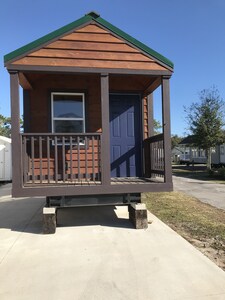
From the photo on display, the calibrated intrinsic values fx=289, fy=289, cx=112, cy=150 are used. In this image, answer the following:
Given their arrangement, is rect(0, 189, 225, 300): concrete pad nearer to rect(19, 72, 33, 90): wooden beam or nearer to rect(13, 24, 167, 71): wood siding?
rect(19, 72, 33, 90): wooden beam

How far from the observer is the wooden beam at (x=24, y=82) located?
231 inches

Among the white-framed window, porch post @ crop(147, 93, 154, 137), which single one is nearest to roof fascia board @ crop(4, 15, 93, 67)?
the white-framed window

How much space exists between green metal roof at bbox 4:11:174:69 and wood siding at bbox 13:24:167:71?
0.09 m

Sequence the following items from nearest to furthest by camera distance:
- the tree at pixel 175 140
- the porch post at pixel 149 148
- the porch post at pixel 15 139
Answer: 1. the porch post at pixel 15 139
2. the porch post at pixel 149 148
3. the tree at pixel 175 140

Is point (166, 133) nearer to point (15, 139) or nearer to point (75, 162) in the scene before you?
point (75, 162)

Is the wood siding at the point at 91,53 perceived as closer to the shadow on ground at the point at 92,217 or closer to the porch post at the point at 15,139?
the porch post at the point at 15,139

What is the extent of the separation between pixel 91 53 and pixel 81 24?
0.61 metres

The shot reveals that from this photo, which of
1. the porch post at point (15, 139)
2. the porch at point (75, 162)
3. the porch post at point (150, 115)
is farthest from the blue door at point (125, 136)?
the porch post at point (15, 139)

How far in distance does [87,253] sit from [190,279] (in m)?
1.66

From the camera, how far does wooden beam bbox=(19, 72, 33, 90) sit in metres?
5.87

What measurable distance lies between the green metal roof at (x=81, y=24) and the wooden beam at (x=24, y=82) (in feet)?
1.39

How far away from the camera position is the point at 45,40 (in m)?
5.46

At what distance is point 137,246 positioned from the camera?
4.73 meters

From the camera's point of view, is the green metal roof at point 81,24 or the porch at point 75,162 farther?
the porch at point 75,162
